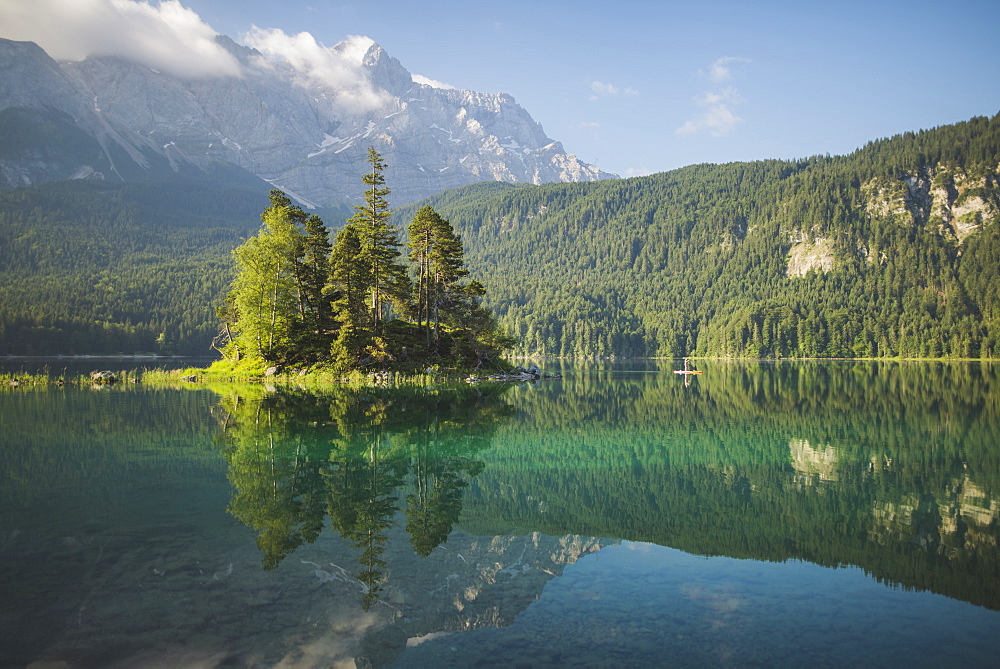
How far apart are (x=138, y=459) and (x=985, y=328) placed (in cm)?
19616

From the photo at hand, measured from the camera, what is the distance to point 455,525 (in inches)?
545

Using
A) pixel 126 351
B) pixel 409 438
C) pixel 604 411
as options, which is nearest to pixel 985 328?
pixel 604 411

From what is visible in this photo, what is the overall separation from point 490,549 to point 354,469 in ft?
26.5

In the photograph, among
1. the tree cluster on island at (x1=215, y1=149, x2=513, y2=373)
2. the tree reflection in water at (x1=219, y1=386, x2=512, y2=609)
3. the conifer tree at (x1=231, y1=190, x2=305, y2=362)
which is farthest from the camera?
the conifer tree at (x1=231, y1=190, x2=305, y2=362)

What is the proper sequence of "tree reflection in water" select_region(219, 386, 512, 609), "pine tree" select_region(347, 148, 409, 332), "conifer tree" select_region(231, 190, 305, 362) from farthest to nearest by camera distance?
"pine tree" select_region(347, 148, 409, 332), "conifer tree" select_region(231, 190, 305, 362), "tree reflection in water" select_region(219, 386, 512, 609)

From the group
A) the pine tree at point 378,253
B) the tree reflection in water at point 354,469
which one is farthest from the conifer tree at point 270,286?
the tree reflection in water at point 354,469

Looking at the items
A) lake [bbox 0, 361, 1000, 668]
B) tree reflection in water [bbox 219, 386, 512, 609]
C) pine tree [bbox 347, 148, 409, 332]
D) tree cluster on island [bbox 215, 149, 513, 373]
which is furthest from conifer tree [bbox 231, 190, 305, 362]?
lake [bbox 0, 361, 1000, 668]

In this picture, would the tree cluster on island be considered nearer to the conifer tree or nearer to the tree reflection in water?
the conifer tree

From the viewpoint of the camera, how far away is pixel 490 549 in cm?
1245

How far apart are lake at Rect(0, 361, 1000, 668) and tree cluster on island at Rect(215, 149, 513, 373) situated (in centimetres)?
2990

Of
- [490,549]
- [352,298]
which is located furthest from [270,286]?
[490,549]

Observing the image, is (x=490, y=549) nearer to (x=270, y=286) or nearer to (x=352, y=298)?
(x=352, y=298)

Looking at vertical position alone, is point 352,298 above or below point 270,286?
below

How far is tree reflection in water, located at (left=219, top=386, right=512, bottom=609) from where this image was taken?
12906mm
